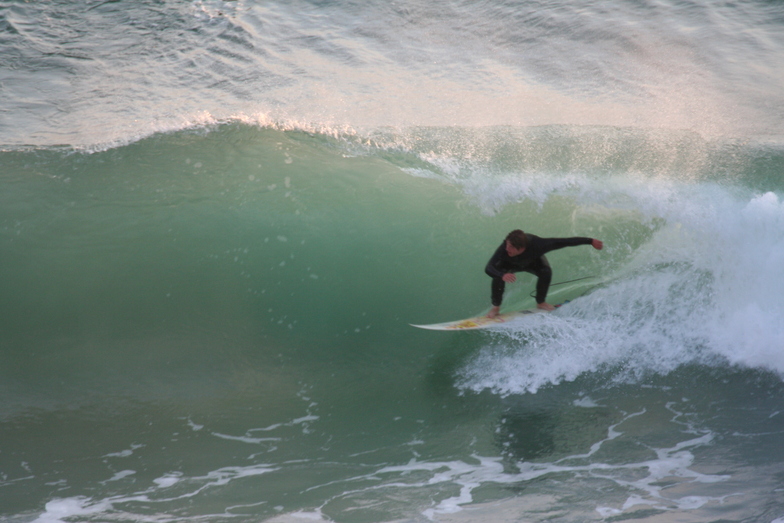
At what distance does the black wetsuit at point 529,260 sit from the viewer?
15.1 ft

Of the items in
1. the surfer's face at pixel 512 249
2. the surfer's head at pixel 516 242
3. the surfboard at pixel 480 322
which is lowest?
the surfboard at pixel 480 322

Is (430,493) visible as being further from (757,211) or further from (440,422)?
(757,211)

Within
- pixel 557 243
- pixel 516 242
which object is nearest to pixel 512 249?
pixel 516 242

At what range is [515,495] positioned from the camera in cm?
376

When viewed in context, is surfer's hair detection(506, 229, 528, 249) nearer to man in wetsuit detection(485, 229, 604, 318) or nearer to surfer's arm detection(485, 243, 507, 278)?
man in wetsuit detection(485, 229, 604, 318)

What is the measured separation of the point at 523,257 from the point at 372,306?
1677mm

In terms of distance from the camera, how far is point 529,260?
470 centimetres

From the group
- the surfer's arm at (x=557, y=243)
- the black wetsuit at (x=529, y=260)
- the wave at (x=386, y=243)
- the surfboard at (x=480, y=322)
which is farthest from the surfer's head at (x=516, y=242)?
the wave at (x=386, y=243)

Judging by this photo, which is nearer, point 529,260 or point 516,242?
point 516,242

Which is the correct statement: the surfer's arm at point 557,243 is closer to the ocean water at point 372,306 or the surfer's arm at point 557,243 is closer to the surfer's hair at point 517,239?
the surfer's hair at point 517,239

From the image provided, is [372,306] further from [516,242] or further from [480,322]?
[516,242]

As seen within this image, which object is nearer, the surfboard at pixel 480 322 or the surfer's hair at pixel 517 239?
the surfer's hair at pixel 517 239

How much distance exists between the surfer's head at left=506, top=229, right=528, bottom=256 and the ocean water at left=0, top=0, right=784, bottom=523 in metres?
1.04

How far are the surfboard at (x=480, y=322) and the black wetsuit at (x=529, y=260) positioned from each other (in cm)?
20
